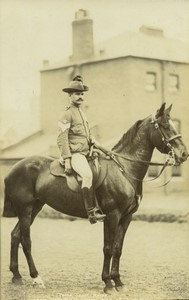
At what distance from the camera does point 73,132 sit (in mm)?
5691

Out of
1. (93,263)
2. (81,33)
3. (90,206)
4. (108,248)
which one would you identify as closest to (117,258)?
(108,248)

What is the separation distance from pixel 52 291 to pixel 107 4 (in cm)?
337

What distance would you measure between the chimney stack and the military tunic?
47.9 inches

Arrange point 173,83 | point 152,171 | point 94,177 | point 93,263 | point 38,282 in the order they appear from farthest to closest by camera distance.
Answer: point 152,171, point 173,83, point 93,263, point 38,282, point 94,177

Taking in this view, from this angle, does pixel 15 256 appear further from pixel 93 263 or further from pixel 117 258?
pixel 117 258

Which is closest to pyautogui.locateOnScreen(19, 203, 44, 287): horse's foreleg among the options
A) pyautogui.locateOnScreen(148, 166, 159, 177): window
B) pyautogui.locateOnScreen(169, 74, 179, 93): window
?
→ pyautogui.locateOnScreen(148, 166, 159, 177): window

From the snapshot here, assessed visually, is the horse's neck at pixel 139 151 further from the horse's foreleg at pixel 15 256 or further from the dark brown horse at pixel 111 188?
the horse's foreleg at pixel 15 256

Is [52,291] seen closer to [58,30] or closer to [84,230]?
[84,230]

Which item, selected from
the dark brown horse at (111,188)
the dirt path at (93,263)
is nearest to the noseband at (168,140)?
the dark brown horse at (111,188)

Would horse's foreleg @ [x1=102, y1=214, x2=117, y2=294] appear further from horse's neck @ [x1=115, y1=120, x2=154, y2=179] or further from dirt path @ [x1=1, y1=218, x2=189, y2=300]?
horse's neck @ [x1=115, y1=120, x2=154, y2=179]

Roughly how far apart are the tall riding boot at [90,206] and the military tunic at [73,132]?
43 centimetres

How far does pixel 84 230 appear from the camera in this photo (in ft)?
25.6

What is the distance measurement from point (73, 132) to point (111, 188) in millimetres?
727

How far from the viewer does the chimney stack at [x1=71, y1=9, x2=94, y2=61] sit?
633 cm
